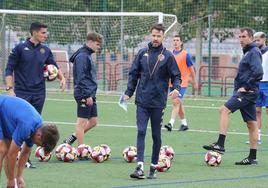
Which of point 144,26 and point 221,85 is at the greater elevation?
point 144,26

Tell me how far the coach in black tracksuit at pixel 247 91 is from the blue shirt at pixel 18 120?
14.9 feet

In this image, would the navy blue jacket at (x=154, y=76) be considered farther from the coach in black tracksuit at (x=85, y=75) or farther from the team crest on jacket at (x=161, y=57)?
the coach in black tracksuit at (x=85, y=75)

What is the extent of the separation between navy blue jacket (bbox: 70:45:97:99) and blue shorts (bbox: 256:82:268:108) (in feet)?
13.3

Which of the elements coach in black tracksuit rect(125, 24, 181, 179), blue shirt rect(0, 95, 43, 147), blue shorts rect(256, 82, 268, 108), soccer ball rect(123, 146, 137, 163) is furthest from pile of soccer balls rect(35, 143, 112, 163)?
blue shorts rect(256, 82, 268, 108)

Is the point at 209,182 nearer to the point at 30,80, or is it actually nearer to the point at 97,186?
the point at 97,186

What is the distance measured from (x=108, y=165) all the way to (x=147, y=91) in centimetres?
168

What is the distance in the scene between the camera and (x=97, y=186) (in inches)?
428

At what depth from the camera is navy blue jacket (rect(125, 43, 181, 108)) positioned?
11.9m

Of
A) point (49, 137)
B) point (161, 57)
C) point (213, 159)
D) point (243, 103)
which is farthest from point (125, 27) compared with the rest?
point (49, 137)

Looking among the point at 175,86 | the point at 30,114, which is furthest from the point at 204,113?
the point at 30,114

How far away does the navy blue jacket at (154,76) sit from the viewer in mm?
11852

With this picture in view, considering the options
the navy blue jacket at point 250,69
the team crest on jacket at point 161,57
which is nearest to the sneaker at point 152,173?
the team crest on jacket at point 161,57

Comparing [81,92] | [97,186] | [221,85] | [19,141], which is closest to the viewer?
[19,141]

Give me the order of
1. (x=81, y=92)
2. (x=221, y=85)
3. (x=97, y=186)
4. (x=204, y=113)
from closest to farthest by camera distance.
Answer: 1. (x=97, y=186)
2. (x=81, y=92)
3. (x=204, y=113)
4. (x=221, y=85)
